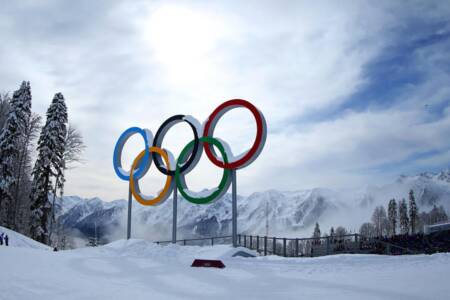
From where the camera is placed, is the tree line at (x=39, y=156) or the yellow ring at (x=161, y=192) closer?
the yellow ring at (x=161, y=192)

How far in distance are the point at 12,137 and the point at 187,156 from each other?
19.1m

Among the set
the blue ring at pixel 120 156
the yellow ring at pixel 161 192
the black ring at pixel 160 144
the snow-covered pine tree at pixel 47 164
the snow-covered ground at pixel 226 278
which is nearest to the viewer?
the snow-covered ground at pixel 226 278

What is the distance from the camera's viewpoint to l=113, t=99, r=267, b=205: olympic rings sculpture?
19562mm

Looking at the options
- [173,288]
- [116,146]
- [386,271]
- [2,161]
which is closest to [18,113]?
[2,161]

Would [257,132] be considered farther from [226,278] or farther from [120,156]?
[120,156]

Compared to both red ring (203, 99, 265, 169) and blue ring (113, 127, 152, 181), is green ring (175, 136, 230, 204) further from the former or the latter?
blue ring (113, 127, 152, 181)

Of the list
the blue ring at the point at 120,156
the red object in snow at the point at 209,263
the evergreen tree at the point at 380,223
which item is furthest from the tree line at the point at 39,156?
the evergreen tree at the point at 380,223

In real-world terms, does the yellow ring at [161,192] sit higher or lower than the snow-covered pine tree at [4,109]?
lower

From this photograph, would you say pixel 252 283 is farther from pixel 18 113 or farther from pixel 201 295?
pixel 18 113

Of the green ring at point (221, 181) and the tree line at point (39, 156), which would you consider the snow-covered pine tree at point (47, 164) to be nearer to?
the tree line at point (39, 156)

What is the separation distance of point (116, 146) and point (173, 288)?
18116 millimetres

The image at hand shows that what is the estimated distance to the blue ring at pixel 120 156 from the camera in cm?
2462

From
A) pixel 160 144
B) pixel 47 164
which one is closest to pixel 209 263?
pixel 160 144

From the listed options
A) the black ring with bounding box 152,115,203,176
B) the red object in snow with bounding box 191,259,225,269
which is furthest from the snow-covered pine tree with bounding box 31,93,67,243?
the red object in snow with bounding box 191,259,225,269
